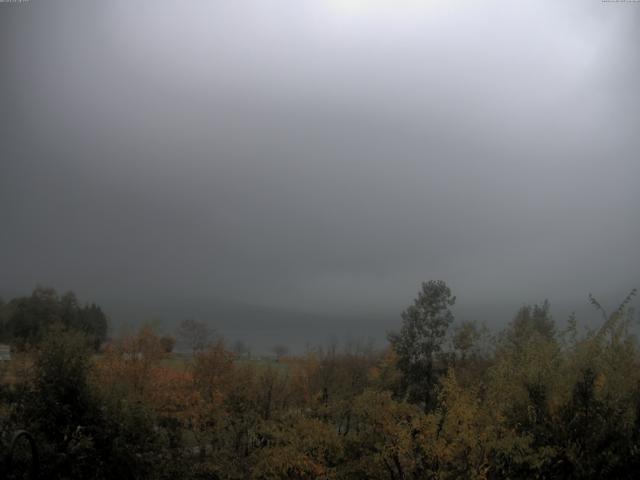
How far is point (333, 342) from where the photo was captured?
2355 inches

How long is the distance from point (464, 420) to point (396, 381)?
23768 millimetres

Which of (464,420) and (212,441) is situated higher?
(464,420)

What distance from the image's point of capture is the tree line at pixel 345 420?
2173cm

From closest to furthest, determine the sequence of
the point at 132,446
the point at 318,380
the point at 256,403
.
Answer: the point at 132,446 < the point at 256,403 < the point at 318,380

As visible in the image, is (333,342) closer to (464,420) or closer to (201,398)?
(201,398)

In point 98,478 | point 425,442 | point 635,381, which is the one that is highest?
A: point 635,381

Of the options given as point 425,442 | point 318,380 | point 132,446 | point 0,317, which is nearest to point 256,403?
point 318,380

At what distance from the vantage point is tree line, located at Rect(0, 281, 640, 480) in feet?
71.3

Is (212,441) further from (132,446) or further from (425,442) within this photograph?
(425,442)

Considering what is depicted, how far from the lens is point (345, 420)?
4003 cm

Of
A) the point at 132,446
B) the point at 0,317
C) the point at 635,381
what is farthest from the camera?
the point at 0,317

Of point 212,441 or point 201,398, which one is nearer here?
point 212,441

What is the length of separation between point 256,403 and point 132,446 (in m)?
12.3

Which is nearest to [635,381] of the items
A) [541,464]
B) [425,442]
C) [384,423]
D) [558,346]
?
[558,346]
